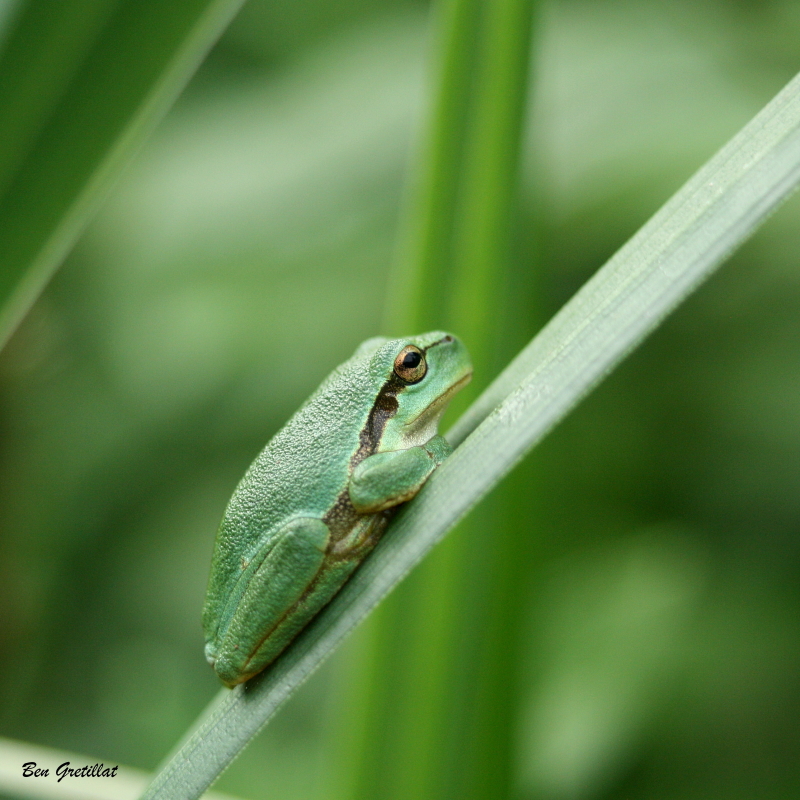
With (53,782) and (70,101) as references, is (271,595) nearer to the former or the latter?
(53,782)

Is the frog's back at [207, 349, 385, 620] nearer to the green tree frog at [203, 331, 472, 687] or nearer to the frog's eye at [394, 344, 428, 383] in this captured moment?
the green tree frog at [203, 331, 472, 687]

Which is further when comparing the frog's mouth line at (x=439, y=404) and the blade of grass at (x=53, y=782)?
the frog's mouth line at (x=439, y=404)

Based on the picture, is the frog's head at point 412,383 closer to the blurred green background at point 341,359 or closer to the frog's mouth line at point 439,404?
the frog's mouth line at point 439,404

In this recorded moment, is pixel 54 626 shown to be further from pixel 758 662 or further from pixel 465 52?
pixel 465 52

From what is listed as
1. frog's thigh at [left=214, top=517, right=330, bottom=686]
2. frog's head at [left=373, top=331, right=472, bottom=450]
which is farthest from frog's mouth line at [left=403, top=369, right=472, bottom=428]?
frog's thigh at [left=214, top=517, right=330, bottom=686]

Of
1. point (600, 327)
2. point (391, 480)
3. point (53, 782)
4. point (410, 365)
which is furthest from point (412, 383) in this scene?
point (53, 782)

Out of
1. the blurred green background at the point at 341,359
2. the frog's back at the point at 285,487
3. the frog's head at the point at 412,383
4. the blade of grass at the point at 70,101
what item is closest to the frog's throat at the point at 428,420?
the frog's head at the point at 412,383

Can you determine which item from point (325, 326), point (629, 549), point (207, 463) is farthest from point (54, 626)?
point (629, 549)
